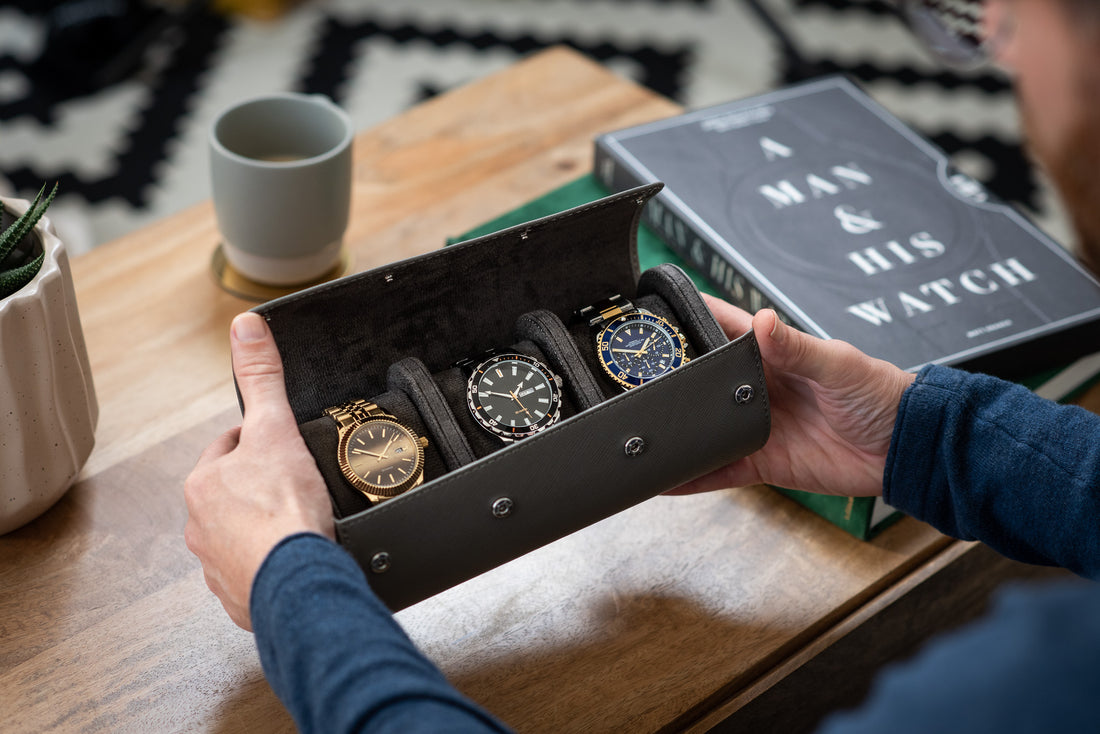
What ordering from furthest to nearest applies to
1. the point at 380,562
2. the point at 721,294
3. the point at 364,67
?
1. the point at 364,67
2. the point at 721,294
3. the point at 380,562

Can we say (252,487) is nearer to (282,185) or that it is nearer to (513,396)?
(513,396)

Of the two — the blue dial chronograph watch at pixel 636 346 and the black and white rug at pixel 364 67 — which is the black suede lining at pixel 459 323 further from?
the black and white rug at pixel 364 67

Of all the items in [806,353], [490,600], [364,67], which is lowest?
[364,67]

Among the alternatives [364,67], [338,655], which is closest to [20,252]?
[338,655]

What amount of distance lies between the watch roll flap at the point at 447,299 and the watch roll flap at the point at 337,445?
36 mm

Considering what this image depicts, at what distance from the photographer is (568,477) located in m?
0.72

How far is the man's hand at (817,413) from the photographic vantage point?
2.79 ft

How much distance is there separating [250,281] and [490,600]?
489 millimetres

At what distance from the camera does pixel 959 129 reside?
251 centimetres

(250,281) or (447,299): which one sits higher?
(447,299)

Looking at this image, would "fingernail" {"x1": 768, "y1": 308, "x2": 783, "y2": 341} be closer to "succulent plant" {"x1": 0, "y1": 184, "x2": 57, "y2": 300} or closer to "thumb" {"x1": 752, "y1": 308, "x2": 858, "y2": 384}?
"thumb" {"x1": 752, "y1": 308, "x2": 858, "y2": 384}

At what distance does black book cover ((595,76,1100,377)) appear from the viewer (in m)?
0.99

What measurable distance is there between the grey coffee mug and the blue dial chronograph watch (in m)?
0.34

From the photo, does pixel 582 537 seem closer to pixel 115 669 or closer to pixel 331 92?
pixel 115 669
